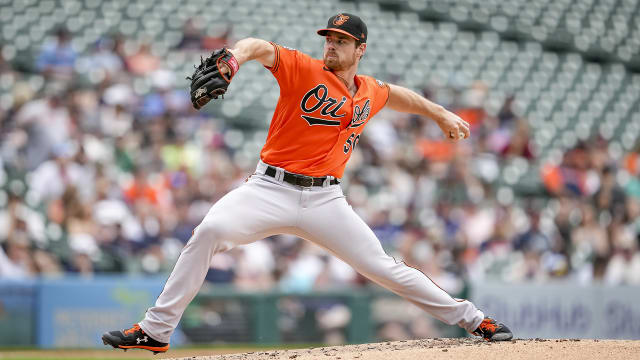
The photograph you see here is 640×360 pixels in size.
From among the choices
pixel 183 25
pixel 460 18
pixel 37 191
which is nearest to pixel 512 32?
pixel 460 18

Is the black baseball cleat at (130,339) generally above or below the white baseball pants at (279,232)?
below

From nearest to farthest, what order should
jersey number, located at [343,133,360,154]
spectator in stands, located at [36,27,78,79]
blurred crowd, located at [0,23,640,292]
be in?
jersey number, located at [343,133,360,154]
blurred crowd, located at [0,23,640,292]
spectator in stands, located at [36,27,78,79]

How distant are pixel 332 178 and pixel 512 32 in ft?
43.7

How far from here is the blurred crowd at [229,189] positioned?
33.0ft

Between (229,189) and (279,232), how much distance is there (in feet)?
20.0

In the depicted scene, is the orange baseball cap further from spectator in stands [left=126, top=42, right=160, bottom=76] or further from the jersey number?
spectator in stands [left=126, top=42, right=160, bottom=76]

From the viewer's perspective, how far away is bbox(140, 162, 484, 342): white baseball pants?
4582 millimetres

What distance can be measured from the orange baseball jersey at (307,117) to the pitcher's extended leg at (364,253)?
0.20 m

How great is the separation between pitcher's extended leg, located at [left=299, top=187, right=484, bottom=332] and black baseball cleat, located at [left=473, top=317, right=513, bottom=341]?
144 millimetres

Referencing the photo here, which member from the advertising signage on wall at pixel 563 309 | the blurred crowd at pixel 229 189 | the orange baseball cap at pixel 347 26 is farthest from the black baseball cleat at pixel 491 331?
the advertising signage on wall at pixel 563 309

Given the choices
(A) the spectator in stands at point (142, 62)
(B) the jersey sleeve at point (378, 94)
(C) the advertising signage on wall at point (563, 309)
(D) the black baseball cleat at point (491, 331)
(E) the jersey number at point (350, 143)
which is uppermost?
(B) the jersey sleeve at point (378, 94)

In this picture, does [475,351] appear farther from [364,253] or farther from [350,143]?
[350,143]

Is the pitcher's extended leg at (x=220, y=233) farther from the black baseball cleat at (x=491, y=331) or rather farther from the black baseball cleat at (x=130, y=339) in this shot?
the black baseball cleat at (x=491, y=331)

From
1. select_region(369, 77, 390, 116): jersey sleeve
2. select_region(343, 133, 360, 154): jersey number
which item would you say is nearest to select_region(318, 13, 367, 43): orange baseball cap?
select_region(369, 77, 390, 116): jersey sleeve
